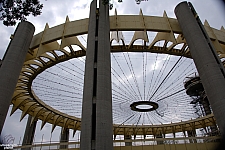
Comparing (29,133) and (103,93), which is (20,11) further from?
(29,133)

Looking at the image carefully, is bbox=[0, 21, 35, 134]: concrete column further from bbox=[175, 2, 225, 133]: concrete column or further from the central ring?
bbox=[175, 2, 225, 133]: concrete column

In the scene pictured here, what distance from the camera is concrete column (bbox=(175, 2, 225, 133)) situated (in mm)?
18688

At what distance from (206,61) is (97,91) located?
1304cm

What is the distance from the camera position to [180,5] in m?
25.9

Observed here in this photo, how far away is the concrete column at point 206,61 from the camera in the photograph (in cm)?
1869

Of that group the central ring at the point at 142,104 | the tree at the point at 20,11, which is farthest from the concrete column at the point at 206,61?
the tree at the point at 20,11

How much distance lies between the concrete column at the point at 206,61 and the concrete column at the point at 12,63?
70.1ft

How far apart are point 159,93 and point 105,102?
15630 millimetres

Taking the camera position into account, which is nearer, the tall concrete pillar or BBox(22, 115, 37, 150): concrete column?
the tall concrete pillar

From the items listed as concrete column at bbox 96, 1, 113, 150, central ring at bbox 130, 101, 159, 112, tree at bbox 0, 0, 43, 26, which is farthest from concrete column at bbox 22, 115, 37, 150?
tree at bbox 0, 0, 43, 26

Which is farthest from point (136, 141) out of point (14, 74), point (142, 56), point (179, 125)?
point (179, 125)

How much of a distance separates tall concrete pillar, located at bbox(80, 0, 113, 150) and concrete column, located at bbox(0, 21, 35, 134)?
29.5ft

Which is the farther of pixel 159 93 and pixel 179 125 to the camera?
pixel 179 125

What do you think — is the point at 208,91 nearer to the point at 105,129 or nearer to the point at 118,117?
the point at 105,129
